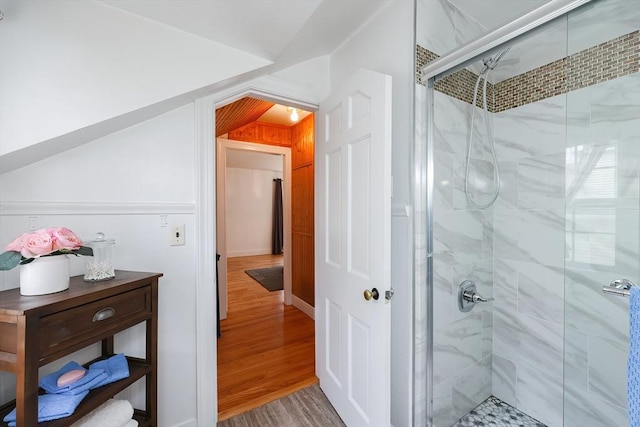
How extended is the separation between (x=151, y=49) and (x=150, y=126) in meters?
0.35

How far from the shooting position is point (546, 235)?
5.07 feet

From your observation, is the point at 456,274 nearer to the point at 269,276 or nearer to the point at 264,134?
the point at 264,134

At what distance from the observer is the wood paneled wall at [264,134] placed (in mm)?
3434

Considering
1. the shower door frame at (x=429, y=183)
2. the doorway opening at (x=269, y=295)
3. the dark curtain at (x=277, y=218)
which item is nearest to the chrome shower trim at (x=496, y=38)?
the shower door frame at (x=429, y=183)

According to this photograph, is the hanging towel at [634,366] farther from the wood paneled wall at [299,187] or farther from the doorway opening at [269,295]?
the wood paneled wall at [299,187]

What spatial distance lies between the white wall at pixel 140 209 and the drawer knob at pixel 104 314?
0.35 m

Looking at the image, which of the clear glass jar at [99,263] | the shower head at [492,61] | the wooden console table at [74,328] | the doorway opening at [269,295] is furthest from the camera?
the doorway opening at [269,295]

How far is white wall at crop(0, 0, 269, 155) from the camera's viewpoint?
0.94m

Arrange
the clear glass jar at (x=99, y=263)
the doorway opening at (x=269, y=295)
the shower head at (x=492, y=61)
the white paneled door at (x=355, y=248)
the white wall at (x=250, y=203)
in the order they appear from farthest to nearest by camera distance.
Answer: the white wall at (x=250, y=203) → the doorway opening at (x=269, y=295) → the shower head at (x=492, y=61) → the white paneled door at (x=355, y=248) → the clear glass jar at (x=99, y=263)

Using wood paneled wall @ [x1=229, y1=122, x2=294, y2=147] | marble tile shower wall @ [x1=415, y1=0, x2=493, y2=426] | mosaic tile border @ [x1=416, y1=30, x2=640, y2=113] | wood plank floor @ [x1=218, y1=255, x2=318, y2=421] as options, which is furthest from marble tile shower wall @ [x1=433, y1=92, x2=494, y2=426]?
wood paneled wall @ [x1=229, y1=122, x2=294, y2=147]

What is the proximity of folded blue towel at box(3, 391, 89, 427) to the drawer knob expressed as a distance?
246 mm

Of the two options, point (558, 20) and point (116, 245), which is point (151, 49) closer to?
point (116, 245)

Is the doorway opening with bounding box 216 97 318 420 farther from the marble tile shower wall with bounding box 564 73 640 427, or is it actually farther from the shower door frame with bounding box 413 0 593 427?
the marble tile shower wall with bounding box 564 73 640 427

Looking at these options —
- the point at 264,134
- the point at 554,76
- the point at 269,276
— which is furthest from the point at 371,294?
the point at 269,276
